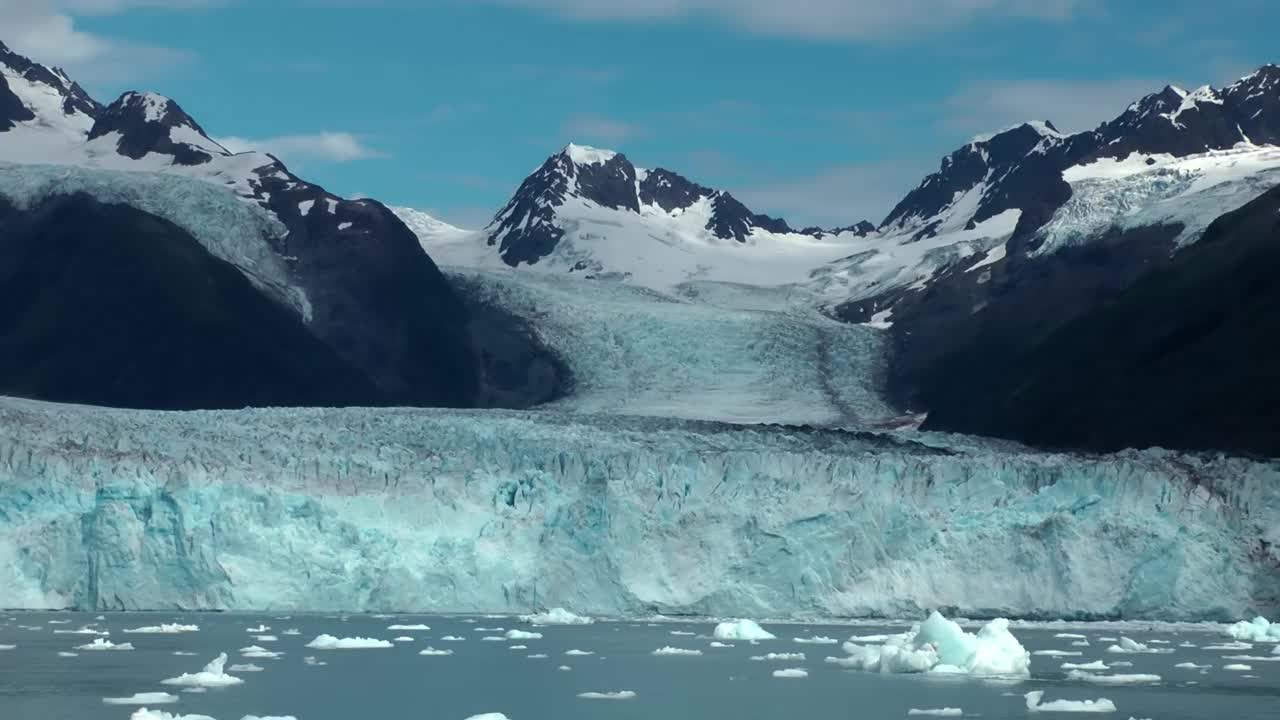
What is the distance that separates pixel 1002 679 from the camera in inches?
1047

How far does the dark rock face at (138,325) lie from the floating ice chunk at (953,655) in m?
52.3

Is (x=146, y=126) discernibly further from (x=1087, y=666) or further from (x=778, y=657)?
(x=1087, y=666)

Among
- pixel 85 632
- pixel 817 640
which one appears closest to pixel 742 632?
pixel 817 640

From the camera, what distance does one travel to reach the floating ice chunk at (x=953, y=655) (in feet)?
88.6

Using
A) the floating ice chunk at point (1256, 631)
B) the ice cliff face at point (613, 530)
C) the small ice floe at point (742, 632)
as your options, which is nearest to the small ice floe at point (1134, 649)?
the floating ice chunk at point (1256, 631)

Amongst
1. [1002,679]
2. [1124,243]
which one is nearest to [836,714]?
[1002,679]

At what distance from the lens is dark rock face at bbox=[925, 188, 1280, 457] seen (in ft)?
194

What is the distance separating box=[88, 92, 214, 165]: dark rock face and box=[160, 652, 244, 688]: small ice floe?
77.2 meters

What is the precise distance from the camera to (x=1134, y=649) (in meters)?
30.7

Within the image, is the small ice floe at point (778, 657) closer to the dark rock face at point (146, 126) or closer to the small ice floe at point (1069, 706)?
the small ice floe at point (1069, 706)

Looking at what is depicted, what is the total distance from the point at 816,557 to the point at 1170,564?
737cm

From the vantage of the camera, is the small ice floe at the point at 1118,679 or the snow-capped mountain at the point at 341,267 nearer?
the small ice floe at the point at 1118,679

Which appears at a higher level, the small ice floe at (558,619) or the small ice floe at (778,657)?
the small ice floe at (778,657)

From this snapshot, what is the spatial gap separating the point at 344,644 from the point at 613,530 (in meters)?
9.96
